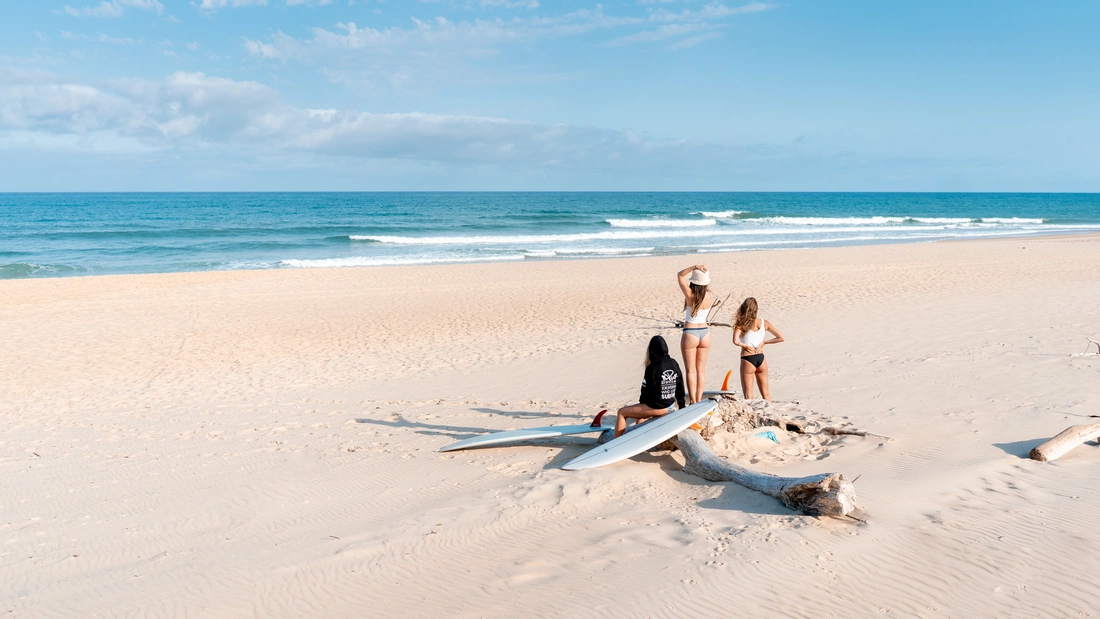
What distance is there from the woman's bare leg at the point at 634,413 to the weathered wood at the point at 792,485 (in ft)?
1.72

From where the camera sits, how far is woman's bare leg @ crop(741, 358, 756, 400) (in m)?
6.99

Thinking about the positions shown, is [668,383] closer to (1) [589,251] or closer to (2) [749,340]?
(2) [749,340]

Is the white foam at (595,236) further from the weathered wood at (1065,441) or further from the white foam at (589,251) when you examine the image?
the weathered wood at (1065,441)

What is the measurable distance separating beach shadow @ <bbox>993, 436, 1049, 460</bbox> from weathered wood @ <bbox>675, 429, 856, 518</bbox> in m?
1.87

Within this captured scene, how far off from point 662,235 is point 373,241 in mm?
15625

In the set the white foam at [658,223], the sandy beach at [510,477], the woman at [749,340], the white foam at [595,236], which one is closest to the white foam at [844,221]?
the white foam at [595,236]

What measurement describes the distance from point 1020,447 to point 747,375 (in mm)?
2270

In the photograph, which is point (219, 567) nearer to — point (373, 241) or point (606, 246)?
point (606, 246)

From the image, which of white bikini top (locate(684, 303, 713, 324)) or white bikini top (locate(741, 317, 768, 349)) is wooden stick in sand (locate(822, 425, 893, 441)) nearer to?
white bikini top (locate(741, 317, 768, 349))

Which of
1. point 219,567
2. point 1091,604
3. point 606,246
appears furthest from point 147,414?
point 606,246

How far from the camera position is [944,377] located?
8.20 meters

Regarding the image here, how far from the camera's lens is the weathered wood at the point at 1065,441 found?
17.9ft

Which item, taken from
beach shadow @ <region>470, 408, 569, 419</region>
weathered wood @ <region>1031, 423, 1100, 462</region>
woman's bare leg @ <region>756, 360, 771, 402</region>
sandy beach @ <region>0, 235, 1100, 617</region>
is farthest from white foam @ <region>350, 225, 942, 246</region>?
weathered wood @ <region>1031, 423, 1100, 462</region>

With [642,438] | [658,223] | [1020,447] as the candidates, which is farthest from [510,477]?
[658,223]
